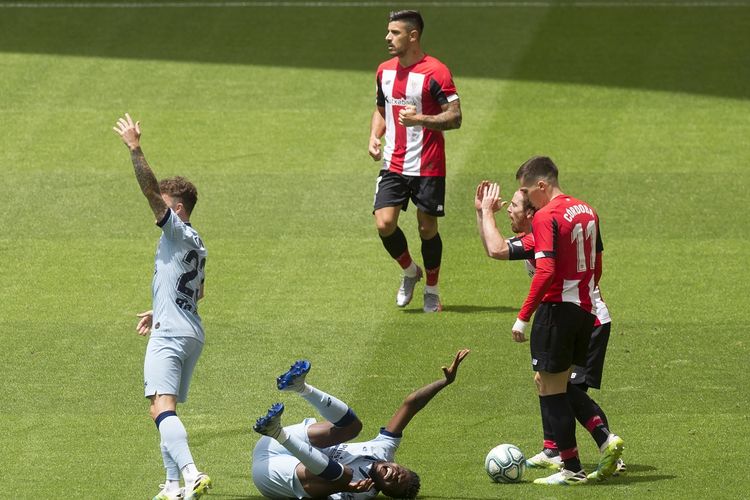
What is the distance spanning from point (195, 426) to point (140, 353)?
1.80m

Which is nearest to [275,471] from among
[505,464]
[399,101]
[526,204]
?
[505,464]

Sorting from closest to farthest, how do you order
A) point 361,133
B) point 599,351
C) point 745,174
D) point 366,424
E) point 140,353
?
point 599,351 → point 366,424 → point 140,353 → point 745,174 → point 361,133

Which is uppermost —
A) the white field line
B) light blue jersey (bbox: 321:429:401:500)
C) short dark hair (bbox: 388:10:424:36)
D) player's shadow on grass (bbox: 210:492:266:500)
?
the white field line

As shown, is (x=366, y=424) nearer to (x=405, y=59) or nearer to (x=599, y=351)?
(x=599, y=351)

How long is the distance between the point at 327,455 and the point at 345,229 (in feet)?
21.8

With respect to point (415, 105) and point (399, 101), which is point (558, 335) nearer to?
point (415, 105)

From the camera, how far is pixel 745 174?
1728 cm

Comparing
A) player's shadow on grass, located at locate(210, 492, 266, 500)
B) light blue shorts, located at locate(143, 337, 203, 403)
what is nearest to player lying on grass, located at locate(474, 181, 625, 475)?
player's shadow on grass, located at locate(210, 492, 266, 500)

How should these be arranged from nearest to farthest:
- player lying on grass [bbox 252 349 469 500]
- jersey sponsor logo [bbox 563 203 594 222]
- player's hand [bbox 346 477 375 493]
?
player lying on grass [bbox 252 349 469 500]
player's hand [bbox 346 477 375 493]
jersey sponsor logo [bbox 563 203 594 222]

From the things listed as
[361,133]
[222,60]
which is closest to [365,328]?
[361,133]

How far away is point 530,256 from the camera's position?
399 inches

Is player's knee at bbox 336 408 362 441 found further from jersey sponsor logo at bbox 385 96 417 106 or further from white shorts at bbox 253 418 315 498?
jersey sponsor logo at bbox 385 96 417 106

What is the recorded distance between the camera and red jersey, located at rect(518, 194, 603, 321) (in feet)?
30.9

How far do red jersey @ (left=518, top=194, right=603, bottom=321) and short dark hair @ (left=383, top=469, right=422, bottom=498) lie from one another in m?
1.25
